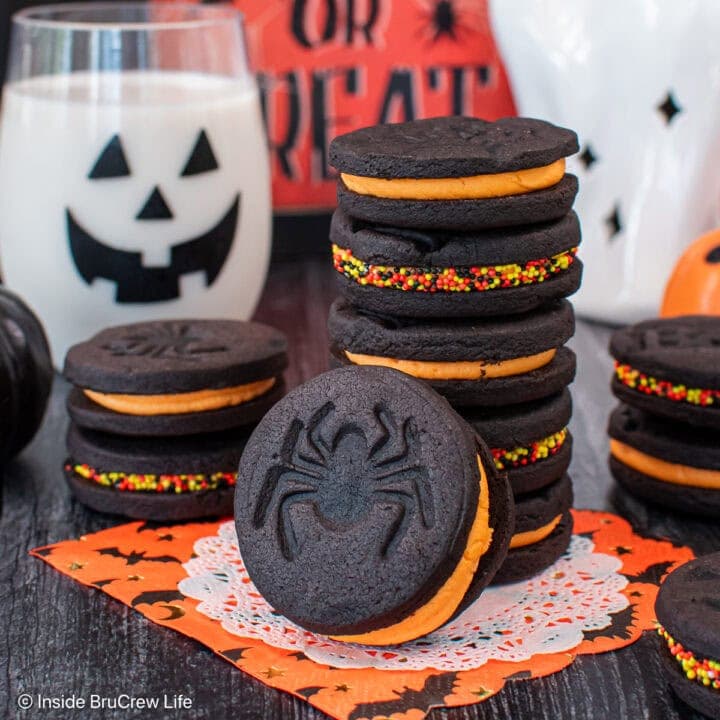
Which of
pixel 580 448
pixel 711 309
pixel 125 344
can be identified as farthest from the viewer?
Result: pixel 711 309

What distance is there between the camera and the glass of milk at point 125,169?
1.80m

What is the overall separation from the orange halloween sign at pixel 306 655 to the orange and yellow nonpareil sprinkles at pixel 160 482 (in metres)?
0.04

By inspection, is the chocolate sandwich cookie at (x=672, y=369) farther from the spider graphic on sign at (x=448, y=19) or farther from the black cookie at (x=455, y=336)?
the spider graphic on sign at (x=448, y=19)

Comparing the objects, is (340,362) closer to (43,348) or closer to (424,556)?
(424,556)

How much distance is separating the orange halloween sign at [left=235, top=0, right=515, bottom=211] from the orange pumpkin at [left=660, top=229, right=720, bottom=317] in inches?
26.7

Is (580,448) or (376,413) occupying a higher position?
(376,413)

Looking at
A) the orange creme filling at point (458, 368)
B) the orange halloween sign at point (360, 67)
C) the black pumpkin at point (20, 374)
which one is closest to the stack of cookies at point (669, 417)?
the orange creme filling at point (458, 368)

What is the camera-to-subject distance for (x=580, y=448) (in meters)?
1.72

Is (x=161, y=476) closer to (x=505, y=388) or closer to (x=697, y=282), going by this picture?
(x=505, y=388)

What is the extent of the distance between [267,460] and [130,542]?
Answer: 30 centimetres

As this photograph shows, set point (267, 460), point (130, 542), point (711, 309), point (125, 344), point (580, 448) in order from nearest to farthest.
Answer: point (267, 460), point (130, 542), point (125, 344), point (580, 448), point (711, 309)

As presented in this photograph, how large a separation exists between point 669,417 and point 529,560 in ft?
0.94

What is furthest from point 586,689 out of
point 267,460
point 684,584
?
point 267,460

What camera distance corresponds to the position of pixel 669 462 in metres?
1.48
